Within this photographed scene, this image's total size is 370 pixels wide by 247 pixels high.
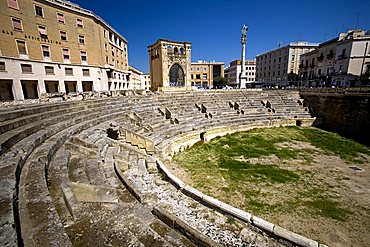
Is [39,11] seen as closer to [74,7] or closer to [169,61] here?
[74,7]

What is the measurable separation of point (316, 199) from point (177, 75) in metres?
34.9

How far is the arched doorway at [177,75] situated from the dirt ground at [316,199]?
93.8 feet

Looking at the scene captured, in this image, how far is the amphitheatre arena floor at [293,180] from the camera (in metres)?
4.92

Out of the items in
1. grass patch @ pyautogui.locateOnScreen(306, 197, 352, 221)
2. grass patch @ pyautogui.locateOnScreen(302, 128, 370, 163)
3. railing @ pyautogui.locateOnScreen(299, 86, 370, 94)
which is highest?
railing @ pyautogui.locateOnScreen(299, 86, 370, 94)

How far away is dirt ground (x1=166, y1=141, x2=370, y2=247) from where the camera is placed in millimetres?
4668

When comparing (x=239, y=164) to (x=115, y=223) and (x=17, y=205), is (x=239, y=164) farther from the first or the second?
(x=17, y=205)

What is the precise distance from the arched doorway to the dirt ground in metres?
28.6

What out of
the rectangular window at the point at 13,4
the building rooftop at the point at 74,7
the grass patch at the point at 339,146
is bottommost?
the grass patch at the point at 339,146

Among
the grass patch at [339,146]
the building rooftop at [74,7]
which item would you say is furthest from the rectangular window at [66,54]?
the grass patch at [339,146]

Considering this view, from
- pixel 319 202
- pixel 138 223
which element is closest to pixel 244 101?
pixel 319 202

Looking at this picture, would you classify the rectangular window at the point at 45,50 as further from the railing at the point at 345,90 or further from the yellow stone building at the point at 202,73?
the yellow stone building at the point at 202,73

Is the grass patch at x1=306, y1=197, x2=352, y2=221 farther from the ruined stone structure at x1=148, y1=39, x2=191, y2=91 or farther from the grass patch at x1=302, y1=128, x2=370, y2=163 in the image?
the ruined stone structure at x1=148, y1=39, x2=191, y2=91

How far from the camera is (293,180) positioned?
730cm

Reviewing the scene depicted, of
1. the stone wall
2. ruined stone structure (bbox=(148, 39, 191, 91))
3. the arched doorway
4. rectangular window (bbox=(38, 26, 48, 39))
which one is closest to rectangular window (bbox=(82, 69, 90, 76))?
rectangular window (bbox=(38, 26, 48, 39))
